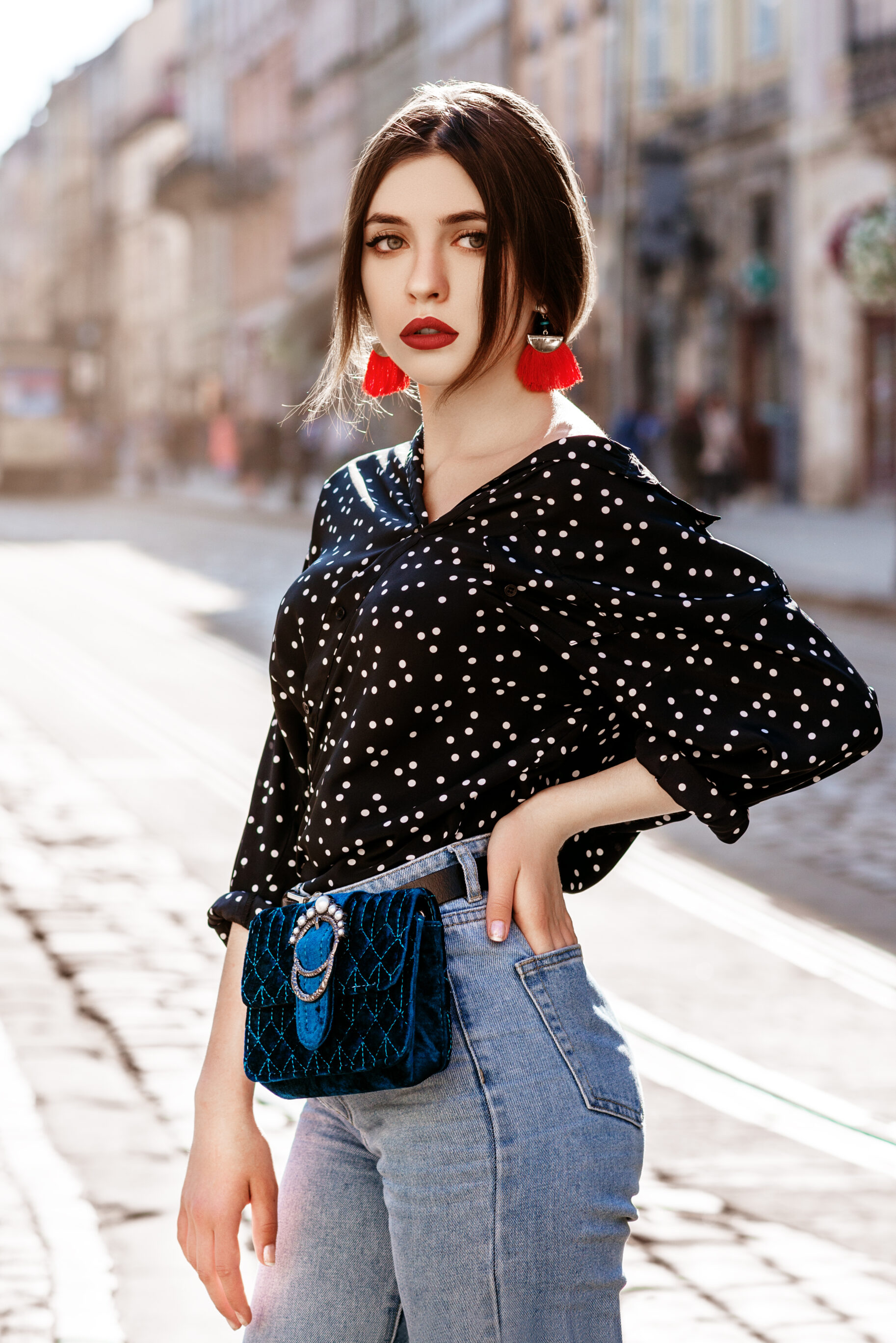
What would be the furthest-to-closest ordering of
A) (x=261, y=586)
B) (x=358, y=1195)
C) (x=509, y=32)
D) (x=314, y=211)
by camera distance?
(x=314, y=211)
(x=509, y=32)
(x=261, y=586)
(x=358, y=1195)

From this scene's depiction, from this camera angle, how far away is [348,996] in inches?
71.9

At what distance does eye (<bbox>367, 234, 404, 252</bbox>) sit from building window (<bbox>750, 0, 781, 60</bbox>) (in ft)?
93.3

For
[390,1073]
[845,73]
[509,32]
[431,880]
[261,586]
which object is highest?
[509,32]

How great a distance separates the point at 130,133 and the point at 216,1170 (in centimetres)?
7507

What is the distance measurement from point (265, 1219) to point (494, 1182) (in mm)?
351

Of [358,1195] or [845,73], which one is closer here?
[358,1195]

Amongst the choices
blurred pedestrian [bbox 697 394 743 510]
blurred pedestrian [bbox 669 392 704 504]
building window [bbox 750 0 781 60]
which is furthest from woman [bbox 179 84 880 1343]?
building window [bbox 750 0 781 60]

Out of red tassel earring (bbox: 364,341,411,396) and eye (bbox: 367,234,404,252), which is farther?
red tassel earring (bbox: 364,341,411,396)

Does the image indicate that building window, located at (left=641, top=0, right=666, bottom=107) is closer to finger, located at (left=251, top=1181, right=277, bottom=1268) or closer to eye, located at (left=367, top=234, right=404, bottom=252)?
eye, located at (left=367, top=234, right=404, bottom=252)

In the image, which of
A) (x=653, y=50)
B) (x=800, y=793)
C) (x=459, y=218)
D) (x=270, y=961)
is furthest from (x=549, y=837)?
(x=653, y=50)

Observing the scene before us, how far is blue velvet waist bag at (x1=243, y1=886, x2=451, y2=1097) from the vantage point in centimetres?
177

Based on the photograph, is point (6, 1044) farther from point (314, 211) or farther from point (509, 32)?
point (314, 211)

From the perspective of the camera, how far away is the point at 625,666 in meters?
1.87


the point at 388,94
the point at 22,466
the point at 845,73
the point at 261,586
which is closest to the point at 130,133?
the point at 388,94
